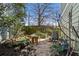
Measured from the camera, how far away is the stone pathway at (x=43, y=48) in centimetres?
346

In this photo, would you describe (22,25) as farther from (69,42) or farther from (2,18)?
(69,42)

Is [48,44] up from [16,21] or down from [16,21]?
down

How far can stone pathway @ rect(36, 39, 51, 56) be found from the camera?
3.46m

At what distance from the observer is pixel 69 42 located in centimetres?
344

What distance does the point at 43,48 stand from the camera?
136 inches

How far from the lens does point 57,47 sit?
3.46 metres

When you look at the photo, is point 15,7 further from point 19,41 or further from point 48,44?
point 48,44

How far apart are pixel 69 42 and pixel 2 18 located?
1.19 meters

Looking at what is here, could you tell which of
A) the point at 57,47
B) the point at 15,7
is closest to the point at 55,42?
the point at 57,47

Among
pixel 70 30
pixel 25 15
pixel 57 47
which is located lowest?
pixel 57 47

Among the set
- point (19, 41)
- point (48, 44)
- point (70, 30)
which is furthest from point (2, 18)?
point (70, 30)

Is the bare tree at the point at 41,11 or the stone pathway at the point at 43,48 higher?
the bare tree at the point at 41,11

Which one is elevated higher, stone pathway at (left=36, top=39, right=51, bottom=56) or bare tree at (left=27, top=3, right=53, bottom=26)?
bare tree at (left=27, top=3, right=53, bottom=26)

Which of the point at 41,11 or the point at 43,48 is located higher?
the point at 41,11
